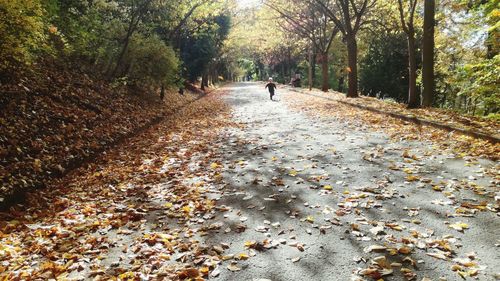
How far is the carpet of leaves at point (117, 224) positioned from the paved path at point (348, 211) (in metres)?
0.43

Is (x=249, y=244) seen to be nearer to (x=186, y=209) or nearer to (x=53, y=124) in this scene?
(x=186, y=209)

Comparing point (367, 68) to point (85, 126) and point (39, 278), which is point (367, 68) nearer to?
point (85, 126)

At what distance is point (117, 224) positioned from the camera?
5336 mm

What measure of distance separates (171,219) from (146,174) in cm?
266

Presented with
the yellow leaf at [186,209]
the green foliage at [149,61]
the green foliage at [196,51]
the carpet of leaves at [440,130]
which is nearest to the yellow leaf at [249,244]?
the yellow leaf at [186,209]

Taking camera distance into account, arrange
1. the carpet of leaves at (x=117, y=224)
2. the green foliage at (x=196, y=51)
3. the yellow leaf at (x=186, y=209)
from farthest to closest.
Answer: the green foliage at (x=196, y=51) → the yellow leaf at (x=186, y=209) → the carpet of leaves at (x=117, y=224)

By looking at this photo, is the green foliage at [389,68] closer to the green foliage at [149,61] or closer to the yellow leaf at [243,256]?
the green foliage at [149,61]

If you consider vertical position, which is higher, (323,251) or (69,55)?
(69,55)

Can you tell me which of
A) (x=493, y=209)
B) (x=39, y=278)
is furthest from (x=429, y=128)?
(x=39, y=278)

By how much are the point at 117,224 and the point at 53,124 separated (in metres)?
5.07

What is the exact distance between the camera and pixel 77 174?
784cm

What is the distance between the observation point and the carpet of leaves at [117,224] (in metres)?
4.18

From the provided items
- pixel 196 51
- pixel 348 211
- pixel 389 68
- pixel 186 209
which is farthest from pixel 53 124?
pixel 389 68

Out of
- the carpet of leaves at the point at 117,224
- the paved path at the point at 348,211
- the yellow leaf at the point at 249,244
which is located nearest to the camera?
the paved path at the point at 348,211
